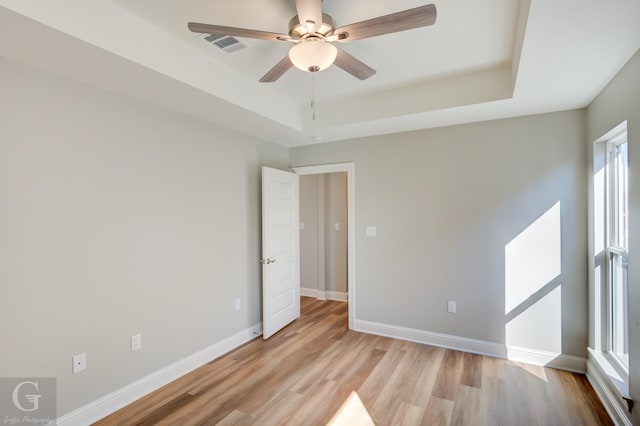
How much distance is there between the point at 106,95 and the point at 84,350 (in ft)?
6.00

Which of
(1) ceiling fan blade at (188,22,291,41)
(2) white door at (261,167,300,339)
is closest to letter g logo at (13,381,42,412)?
(2) white door at (261,167,300,339)

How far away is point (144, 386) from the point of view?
2473 mm

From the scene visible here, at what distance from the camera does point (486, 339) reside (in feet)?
10.3

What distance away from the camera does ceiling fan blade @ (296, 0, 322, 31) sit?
1427 mm

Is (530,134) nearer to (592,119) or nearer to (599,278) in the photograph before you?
(592,119)

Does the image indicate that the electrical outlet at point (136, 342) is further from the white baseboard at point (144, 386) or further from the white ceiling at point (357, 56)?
the white ceiling at point (357, 56)

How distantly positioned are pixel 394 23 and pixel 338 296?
171 inches

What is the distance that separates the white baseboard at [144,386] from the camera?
82.8 inches

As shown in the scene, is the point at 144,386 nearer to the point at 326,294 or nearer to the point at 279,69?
the point at 279,69

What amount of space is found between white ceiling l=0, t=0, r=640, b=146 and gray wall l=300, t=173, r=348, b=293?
1990 mm

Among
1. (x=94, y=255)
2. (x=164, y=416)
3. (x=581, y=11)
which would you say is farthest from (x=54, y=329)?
(x=581, y=11)

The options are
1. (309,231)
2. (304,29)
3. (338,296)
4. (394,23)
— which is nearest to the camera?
(394,23)

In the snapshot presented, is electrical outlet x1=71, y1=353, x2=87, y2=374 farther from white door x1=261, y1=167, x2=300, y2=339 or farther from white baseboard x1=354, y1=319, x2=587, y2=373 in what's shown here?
white baseboard x1=354, y1=319, x2=587, y2=373
